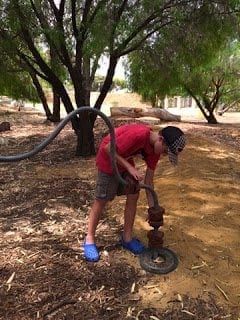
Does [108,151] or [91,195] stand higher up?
[108,151]

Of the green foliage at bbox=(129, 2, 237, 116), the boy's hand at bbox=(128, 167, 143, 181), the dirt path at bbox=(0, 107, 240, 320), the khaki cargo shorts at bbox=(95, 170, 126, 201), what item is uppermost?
the green foliage at bbox=(129, 2, 237, 116)

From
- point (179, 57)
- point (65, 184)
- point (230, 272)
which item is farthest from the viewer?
point (179, 57)

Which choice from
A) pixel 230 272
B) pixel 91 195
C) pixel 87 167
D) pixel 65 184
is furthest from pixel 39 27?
pixel 230 272

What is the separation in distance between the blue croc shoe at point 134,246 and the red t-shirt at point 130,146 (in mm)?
599

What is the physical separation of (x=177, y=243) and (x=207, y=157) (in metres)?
3.30

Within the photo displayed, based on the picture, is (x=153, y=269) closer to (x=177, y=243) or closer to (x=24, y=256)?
(x=177, y=243)

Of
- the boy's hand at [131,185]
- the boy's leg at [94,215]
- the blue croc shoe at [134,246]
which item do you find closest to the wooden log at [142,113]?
the blue croc shoe at [134,246]

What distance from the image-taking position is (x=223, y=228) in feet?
11.8

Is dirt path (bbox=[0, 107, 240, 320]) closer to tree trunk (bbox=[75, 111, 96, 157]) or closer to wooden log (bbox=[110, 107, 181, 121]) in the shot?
tree trunk (bbox=[75, 111, 96, 157])

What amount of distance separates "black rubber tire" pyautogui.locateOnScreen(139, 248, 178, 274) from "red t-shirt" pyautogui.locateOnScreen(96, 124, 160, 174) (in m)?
0.64

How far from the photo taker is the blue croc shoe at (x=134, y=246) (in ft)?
10.2

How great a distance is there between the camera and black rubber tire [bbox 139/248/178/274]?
289cm

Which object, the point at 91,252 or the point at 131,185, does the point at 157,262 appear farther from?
the point at 131,185

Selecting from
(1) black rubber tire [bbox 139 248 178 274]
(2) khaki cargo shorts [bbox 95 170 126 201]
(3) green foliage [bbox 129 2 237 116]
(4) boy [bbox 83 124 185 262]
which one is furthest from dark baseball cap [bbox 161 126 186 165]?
(3) green foliage [bbox 129 2 237 116]
